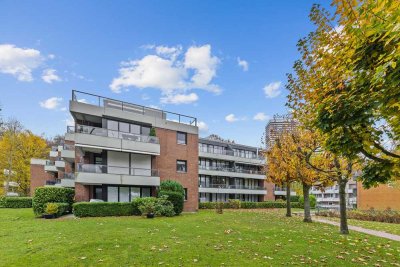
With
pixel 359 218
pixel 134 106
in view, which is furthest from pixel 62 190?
pixel 359 218

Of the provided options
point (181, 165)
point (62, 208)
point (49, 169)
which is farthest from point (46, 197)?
point (49, 169)

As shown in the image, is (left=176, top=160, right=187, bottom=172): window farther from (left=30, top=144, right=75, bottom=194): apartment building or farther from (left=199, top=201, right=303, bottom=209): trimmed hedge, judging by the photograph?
(left=30, top=144, right=75, bottom=194): apartment building

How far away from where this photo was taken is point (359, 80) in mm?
5434

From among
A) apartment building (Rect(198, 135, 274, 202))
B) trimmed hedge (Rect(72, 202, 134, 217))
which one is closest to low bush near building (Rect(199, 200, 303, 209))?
apartment building (Rect(198, 135, 274, 202))

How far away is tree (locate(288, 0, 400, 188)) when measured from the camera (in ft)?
14.7

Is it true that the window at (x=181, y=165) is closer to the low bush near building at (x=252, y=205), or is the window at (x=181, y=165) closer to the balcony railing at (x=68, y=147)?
the low bush near building at (x=252, y=205)

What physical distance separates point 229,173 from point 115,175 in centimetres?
2775

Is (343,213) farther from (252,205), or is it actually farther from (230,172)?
(230,172)

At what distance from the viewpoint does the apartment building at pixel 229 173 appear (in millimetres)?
47344

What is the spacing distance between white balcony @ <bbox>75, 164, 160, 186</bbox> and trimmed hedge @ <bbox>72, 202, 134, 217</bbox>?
2468 millimetres

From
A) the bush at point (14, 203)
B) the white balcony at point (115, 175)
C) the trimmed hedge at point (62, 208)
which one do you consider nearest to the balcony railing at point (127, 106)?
the white balcony at point (115, 175)

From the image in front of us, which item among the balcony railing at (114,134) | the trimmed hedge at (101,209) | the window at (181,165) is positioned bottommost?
the trimmed hedge at (101,209)

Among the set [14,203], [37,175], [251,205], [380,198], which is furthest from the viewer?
[380,198]

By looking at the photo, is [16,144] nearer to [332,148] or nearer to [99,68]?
[99,68]
